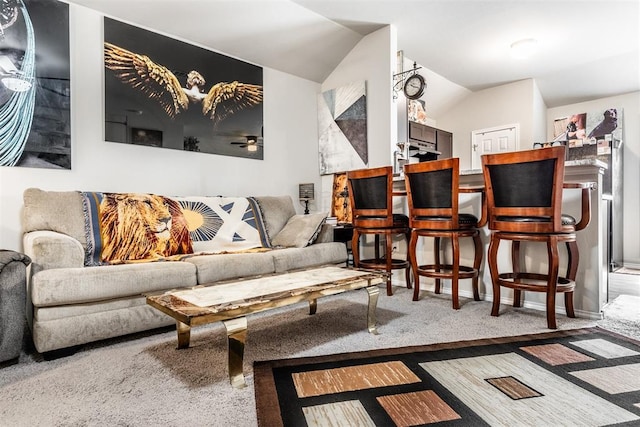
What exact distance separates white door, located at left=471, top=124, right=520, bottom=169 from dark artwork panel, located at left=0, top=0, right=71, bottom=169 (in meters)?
5.58

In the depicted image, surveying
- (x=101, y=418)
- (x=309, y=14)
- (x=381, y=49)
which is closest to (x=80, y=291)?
(x=101, y=418)

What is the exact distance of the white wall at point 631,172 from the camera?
507 centimetres

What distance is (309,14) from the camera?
3.67 meters

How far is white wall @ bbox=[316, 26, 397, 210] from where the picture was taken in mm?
3982

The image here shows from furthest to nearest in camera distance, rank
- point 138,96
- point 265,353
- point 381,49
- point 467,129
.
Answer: point 467,129
point 381,49
point 138,96
point 265,353

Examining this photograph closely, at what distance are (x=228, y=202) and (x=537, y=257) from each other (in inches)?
103

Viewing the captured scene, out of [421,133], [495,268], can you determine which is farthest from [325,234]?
[421,133]

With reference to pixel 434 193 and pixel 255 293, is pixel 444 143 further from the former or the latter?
pixel 255 293

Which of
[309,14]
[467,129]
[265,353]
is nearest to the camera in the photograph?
[265,353]

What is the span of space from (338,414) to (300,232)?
80.7 inches

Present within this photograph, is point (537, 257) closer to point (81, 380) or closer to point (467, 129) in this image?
point (81, 380)

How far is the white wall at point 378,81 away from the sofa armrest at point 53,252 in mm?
3060

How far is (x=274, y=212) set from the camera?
355cm

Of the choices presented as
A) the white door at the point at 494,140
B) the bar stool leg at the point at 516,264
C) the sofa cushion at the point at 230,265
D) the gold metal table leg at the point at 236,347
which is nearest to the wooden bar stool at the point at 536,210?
the bar stool leg at the point at 516,264
